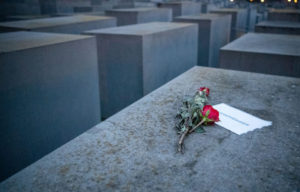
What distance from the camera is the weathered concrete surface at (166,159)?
4.44ft

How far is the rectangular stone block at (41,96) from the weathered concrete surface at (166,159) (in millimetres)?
1446

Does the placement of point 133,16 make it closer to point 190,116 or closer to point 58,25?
point 58,25

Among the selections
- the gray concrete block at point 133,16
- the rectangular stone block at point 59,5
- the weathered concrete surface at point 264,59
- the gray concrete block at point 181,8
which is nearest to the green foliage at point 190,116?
the weathered concrete surface at point 264,59

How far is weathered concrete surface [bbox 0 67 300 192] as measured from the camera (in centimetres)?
135

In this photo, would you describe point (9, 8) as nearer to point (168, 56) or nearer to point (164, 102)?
point (168, 56)

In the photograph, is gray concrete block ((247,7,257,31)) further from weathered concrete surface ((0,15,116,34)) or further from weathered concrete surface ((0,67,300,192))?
weathered concrete surface ((0,67,300,192))

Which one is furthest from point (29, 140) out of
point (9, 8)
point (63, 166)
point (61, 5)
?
point (61, 5)

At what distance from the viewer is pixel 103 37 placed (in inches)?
200

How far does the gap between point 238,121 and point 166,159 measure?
696 millimetres

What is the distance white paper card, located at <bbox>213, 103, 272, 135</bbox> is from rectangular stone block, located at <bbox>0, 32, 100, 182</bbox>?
2.05 metres

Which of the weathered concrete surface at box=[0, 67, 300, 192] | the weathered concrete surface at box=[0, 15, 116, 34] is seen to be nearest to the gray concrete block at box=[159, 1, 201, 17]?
the weathered concrete surface at box=[0, 15, 116, 34]

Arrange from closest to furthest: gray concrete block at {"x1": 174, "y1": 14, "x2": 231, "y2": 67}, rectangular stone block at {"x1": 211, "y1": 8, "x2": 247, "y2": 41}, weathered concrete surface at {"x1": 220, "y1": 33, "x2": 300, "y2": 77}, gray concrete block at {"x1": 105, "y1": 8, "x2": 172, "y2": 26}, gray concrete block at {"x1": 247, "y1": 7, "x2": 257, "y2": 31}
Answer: weathered concrete surface at {"x1": 220, "y1": 33, "x2": 300, "y2": 77}
gray concrete block at {"x1": 174, "y1": 14, "x2": 231, "y2": 67}
gray concrete block at {"x1": 105, "y1": 8, "x2": 172, "y2": 26}
rectangular stone block at {"x1": 211, "y1": 8, "x2": 247, "y2": 41}
gray concrete block at {"x1": 247, "y1": 7, "x2": 257, "y2": 31}

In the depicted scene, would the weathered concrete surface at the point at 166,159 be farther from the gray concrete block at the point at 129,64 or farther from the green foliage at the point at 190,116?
the gray concrete block at the point at 129,64

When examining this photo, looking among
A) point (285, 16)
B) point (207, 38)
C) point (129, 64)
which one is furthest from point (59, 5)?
point (285, 16)
